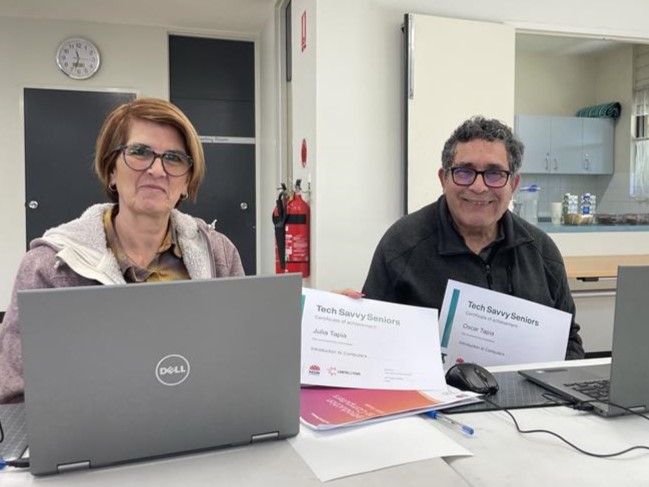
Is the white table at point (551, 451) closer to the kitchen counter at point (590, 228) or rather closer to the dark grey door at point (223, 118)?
the kitchen counter at point (590, 228)

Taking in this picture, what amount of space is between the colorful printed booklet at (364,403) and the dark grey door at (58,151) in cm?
381

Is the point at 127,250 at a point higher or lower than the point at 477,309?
higher

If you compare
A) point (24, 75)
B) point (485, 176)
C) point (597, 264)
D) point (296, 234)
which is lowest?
point (597, 264)

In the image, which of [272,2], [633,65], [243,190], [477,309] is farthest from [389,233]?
[633,65]

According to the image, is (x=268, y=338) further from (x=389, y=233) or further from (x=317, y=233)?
(x=317, y=233)

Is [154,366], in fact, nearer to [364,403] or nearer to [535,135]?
[364,403]

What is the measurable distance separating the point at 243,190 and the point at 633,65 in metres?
3.97

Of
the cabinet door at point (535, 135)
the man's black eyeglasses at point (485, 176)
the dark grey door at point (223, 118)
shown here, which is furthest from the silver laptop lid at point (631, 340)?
the cabinet door at point (535, 135)

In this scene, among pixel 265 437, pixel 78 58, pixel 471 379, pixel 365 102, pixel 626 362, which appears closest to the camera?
pixel 265 437

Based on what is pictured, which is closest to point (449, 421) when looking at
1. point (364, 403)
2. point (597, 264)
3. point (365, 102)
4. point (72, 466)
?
point (364, 403)

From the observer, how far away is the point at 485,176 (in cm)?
154

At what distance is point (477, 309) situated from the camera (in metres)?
1.38

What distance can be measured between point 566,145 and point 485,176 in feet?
14.7

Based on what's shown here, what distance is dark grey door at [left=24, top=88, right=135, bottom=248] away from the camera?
4332mm
